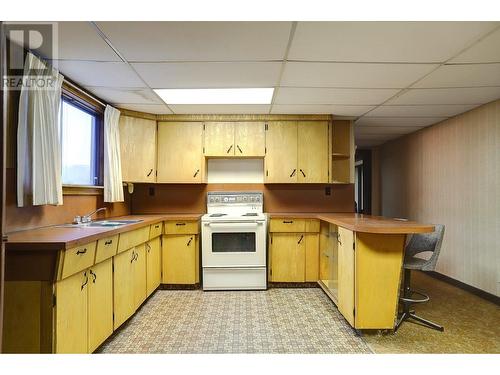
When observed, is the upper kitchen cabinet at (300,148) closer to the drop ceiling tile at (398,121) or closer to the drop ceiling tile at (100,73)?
the drop ceiling tile at (398,121)

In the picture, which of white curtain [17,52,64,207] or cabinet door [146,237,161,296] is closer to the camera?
white curtain [17,52,64,207]

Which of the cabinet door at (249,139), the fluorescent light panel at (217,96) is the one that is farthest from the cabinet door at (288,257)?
the fluorescent light panel at (217,96)

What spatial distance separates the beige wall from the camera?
Result: 3326mm

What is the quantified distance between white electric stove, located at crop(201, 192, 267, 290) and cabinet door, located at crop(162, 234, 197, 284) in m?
0.16

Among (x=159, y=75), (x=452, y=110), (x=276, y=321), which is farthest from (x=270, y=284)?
(x=452, y=110)

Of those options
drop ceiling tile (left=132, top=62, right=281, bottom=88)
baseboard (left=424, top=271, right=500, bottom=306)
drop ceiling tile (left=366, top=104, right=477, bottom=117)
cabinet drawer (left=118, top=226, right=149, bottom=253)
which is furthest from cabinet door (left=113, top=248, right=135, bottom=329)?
baseboard (left=424, top=271, right=500, bottom=306)

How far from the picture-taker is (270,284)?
377 cm

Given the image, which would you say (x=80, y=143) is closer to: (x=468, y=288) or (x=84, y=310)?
(x=84, y=310)

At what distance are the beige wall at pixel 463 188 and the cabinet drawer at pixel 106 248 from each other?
12.0 ft

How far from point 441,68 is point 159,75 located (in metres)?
2.21

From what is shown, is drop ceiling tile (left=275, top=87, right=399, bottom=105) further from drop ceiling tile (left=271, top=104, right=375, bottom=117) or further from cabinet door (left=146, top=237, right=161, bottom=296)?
cabinet door (left=146, top=237, right=161, bottom=296)

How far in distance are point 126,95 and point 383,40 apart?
236 centimetres

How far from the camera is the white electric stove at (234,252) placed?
363cm

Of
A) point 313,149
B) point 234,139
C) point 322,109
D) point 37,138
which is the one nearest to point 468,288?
point 313,149
